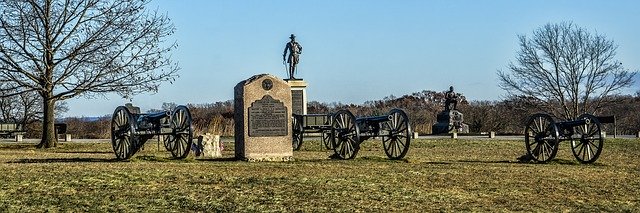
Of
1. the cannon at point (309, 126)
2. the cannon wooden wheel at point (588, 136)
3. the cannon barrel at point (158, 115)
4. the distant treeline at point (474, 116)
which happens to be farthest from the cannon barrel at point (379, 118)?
the distant treeline at point (474, 116)

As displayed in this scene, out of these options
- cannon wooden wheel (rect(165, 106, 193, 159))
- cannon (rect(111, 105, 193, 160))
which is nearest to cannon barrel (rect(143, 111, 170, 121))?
cannon (rect(111, 105, 193, 160))

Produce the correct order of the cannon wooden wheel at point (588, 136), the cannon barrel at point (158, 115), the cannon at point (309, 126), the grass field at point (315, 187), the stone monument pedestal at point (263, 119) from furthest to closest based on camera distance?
the cannon at point (309, 126) < the cannon wooden wheel at point (588, 136) < the cannon barrel at point (158, 115) < the stone monument pedestal at point (263, 119) < the grass field at point (315, 187)

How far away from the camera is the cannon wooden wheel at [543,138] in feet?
59.7

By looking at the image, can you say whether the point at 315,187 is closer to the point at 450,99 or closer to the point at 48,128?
the point at 48,128

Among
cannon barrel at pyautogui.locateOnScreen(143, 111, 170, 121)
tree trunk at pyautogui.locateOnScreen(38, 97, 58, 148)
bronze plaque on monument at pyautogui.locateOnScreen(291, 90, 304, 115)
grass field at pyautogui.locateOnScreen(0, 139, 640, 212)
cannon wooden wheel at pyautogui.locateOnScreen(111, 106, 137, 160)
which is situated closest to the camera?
grass field at pyautogui.locateOnScreen(0, 139, 640, 212)

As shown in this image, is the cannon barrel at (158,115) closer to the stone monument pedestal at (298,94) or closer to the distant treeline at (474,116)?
the stone monument pedestal at (298,94)

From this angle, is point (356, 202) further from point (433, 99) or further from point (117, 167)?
point (433, 99)

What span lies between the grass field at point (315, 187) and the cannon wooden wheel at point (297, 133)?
757 centimetres

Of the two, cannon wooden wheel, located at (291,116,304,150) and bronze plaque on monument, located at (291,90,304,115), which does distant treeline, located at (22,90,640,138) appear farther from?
cannon wooden wheel, located at (291,116,304,150)

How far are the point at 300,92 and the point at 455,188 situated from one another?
64.4 ft

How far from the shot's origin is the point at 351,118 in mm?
19078

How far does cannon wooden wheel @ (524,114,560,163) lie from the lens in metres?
18.2

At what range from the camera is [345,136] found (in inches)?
744

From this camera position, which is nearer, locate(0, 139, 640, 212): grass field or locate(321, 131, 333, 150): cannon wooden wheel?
locate(0, 139, 640, 212): grass field
